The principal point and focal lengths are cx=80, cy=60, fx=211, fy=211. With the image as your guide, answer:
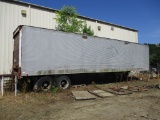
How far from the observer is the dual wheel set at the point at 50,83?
12.3 meters

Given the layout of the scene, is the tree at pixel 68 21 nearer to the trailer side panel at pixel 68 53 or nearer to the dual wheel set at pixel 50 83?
the trailer side panel at pixel 68 53

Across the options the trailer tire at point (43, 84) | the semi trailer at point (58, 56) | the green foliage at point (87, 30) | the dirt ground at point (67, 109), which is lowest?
the dirt ground at point (67, 109)

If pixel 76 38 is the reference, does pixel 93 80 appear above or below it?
below

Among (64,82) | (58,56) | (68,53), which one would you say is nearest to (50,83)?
(64,82)

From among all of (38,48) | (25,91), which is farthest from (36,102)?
(38,48)

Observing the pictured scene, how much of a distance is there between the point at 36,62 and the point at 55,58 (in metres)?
1.36

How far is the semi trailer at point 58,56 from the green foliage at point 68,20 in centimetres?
358

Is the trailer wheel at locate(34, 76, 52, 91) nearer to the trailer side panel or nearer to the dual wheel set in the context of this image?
the dual wheel set

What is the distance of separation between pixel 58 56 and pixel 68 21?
6.40 meters

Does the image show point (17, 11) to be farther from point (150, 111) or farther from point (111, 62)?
point (150, 111)

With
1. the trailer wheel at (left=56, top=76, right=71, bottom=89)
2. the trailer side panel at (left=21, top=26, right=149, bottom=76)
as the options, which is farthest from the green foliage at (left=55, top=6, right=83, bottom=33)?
the trailer wheel at (left=56, top=76, right=71, bottom=89)

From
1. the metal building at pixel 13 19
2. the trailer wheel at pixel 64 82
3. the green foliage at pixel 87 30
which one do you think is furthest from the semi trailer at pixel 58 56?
the green foliage at pixel 87 30

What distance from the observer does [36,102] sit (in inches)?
389

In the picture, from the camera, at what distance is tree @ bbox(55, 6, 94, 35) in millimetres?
17938
